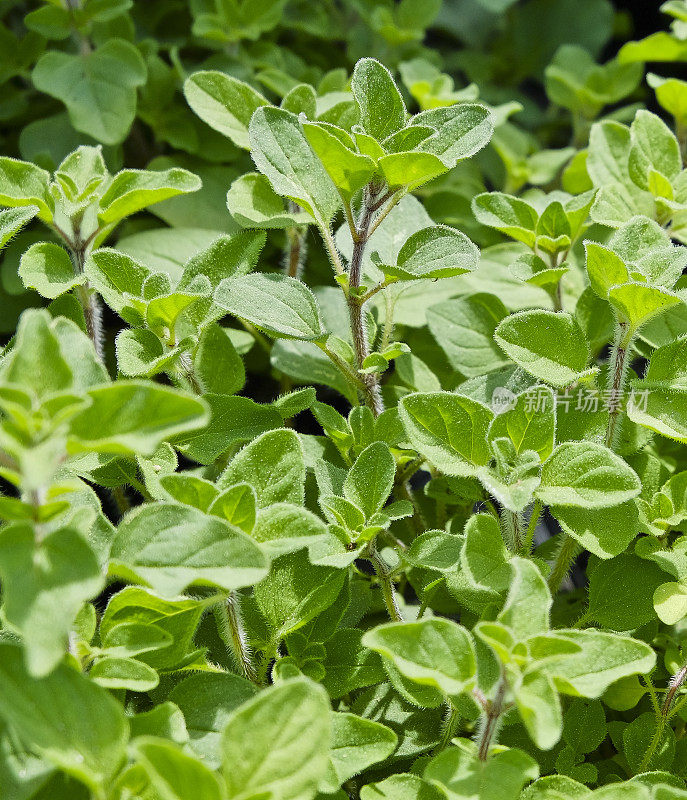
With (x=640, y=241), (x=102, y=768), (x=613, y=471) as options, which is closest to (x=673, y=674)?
(x=613, y=471)

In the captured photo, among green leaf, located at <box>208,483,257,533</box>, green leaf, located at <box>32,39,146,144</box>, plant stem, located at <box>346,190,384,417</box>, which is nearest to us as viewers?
green leaf, located at <box>208,483,257,533</box>

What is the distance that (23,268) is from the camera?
114 centimetres

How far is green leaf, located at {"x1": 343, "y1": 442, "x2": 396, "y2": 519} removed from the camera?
1046 mm

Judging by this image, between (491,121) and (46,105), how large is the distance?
4.24ft

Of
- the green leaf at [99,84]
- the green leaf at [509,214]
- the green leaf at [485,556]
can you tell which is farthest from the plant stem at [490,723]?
the green leaf at [99,84]

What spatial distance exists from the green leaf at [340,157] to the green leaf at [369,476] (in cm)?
33

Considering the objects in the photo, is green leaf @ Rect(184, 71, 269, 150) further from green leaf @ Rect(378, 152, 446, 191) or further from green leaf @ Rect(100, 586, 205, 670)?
green leaf @ Rect(100, 586, 205, 670)

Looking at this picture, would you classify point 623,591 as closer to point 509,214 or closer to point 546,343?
point 546,343

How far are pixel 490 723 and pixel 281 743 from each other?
24cm

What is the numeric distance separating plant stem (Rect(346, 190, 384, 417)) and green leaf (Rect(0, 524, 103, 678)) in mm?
539

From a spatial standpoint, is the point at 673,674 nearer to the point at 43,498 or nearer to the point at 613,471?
the point at 613,471

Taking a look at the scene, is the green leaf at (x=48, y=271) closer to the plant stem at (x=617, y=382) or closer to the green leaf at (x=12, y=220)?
the green leaf at (x=12, y=220)

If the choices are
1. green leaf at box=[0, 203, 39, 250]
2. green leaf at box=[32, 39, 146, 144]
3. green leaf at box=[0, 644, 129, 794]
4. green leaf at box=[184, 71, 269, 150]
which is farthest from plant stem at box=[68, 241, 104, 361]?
green leaf at box=[0, 644, 129, 794]

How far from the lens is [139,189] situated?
1.12m
